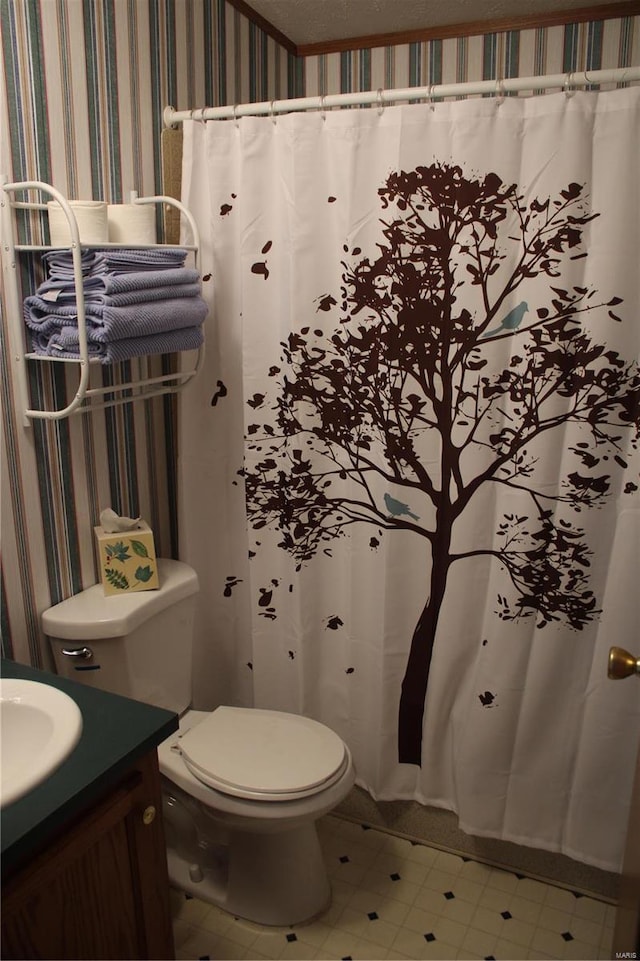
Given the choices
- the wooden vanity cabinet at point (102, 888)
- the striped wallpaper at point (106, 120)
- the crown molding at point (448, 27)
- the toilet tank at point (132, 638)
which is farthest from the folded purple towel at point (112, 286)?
the crown molding at point (448, 27)

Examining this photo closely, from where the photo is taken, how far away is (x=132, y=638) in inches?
72.1

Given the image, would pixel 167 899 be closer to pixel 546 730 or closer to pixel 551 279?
pixel 546 730

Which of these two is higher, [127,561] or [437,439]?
[437,439]

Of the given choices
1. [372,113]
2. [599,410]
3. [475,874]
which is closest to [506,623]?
[599,410]

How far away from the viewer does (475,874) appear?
210 cm

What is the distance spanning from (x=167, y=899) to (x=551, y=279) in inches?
59.6

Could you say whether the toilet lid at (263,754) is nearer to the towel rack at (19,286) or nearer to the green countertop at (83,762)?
the green countertop at (83,762)

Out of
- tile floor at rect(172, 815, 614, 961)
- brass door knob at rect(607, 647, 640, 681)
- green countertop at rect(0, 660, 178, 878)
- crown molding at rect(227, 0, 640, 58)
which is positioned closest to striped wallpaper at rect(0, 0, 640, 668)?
crown molding at rect(227, 0, 640, 58)

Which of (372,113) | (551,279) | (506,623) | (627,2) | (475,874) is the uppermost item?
(627,2)

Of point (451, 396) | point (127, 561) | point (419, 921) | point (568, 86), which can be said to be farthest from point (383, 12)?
→ point (419, 921)

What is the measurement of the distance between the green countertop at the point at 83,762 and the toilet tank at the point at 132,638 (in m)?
0.23

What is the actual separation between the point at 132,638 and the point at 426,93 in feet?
4.68

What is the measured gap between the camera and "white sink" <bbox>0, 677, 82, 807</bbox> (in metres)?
1.28

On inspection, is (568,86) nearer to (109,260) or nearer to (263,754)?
(109,260)
